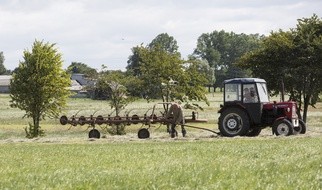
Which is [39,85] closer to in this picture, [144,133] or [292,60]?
[144,133]

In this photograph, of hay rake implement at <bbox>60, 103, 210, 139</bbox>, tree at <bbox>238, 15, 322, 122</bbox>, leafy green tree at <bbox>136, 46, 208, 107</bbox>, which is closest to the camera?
hay rake implement at <bbox>60, 103, 210, 139</bbox>

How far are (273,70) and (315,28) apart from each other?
525 centimetres

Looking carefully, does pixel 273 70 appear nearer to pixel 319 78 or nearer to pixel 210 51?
pixel 319 78

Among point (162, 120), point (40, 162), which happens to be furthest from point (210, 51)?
point (40, 162)

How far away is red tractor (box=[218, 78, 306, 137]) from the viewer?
97.7ft

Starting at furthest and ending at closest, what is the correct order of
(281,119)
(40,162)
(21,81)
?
(21,81)
(281,119)
(40,162)

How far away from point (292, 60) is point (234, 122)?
51.5ft

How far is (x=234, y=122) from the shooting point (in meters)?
30.0

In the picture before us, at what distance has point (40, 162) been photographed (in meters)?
16.9

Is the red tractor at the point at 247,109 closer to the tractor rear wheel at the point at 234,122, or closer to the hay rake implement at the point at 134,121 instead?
the tractor rear wheel at the point at 234,122

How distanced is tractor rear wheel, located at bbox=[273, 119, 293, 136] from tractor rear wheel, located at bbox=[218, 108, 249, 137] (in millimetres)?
1461

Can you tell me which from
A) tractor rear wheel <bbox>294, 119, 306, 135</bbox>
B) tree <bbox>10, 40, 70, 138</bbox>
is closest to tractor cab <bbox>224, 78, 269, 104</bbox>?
tractor rear wheel <bbox>294, 119, 306, 135</bbox>

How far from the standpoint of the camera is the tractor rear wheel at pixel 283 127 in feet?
95.2

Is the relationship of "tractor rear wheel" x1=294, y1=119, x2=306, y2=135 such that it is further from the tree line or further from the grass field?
the grass field
